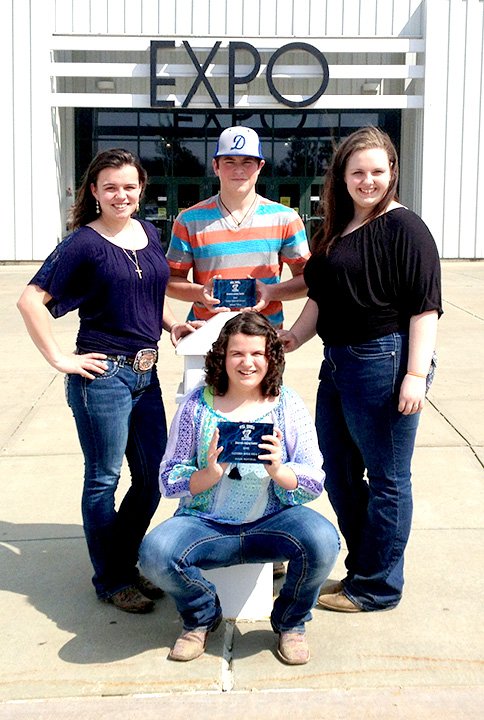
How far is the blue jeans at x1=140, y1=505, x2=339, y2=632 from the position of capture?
3041mm

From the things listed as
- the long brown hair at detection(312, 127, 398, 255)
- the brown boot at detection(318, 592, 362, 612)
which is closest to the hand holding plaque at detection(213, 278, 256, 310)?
the long brown hair at detection(312, 127, 398, 255)

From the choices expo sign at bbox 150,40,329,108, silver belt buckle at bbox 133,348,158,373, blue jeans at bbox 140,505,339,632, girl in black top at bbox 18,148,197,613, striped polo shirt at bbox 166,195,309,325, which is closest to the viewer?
blue jeans at bbox 140,505,339,632

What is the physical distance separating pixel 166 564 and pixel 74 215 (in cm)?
140

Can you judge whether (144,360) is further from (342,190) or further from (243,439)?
(342,190)

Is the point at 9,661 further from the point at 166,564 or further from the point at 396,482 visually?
the point at 396,482

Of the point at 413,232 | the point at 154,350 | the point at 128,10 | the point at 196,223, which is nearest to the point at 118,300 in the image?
the point at 154,350

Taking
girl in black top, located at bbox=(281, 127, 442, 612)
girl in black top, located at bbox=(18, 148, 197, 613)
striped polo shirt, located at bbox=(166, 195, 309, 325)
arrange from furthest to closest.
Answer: striped polo shirt, located at bbox=(166, 195, 309, 325), girl in black top, located at bbox=(18, 148, 197, 613), girl in black top, located at bbox=(281, 127, 442, 612)

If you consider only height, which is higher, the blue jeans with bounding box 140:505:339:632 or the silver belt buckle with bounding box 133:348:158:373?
the silver belt buckle with bounding box 133:348:158:373

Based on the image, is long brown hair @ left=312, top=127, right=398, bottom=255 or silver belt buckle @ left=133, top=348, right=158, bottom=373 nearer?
long brown hair @ left=312, top=127, right=398, bottom=255

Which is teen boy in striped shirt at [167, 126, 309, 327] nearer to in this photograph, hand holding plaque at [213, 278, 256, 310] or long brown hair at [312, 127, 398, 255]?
hand holding plaque at [213, 278, 256, 310]

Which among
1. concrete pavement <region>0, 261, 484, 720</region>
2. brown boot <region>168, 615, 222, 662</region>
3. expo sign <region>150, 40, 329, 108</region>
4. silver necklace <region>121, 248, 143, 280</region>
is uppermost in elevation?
expo sign <region>150, 40, 329, 108</region>

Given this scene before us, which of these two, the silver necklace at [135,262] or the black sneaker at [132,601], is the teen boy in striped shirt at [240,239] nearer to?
the silver necklace at [135,262]

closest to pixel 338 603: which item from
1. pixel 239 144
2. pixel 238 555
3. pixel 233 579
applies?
pixel 233 579

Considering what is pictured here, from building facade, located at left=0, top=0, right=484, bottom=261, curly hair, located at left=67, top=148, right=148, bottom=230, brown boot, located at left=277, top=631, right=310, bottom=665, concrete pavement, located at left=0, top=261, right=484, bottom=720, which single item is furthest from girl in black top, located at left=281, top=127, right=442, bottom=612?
building facade, located at left=0, top=0, right=484, bottom=261
